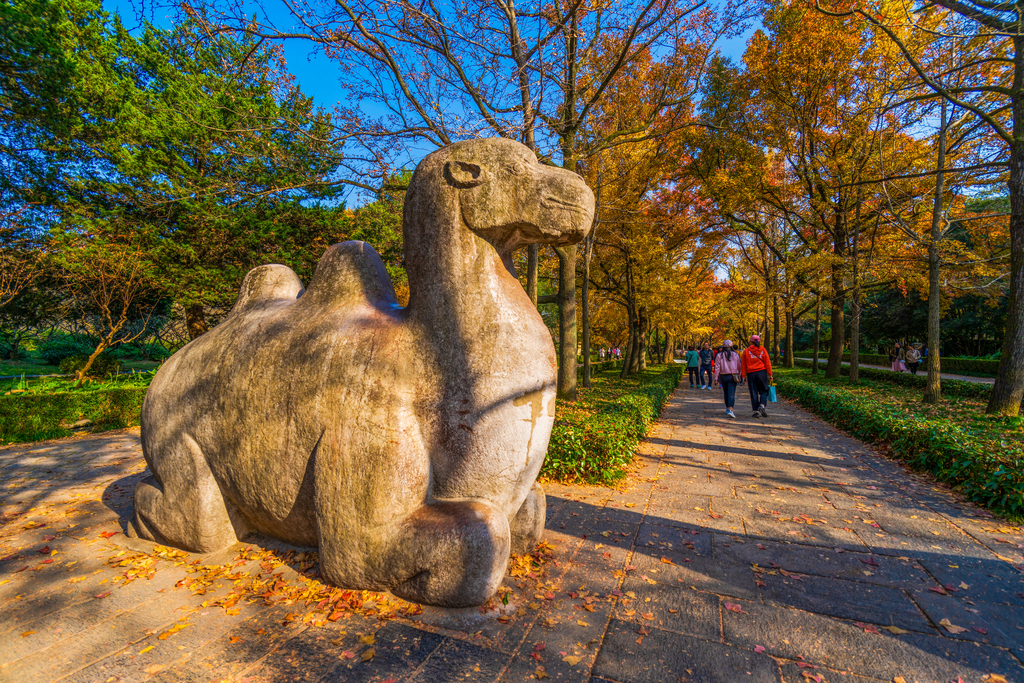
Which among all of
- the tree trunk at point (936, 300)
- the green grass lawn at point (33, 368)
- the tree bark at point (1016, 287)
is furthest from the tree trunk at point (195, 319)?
the tree trunk at point (936, 300)

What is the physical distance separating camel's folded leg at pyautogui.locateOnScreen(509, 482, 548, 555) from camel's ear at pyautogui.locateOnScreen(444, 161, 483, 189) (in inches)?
86.2

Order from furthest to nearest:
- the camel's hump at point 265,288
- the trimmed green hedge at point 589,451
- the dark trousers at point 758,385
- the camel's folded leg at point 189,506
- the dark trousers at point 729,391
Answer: the dark trousers at point 729,391 → the dark trousers at point 758,385 → the trimmed green hedge at point 589,451 → the camel's hump at point 265,288 → the camel's folded leg at point 189,506

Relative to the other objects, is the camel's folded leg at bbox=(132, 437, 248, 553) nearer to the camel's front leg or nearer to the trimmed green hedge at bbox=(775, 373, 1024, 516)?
the camel's front leg

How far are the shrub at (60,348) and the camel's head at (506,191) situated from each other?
2901cm

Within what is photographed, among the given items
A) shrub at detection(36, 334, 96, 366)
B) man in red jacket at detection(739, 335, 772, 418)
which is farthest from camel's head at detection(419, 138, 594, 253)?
shrub at detection(36, 334, 96, 366)

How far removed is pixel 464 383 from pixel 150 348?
32637mm

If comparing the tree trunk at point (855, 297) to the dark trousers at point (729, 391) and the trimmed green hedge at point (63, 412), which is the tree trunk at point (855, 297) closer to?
the dark trousers at point (729, 391)

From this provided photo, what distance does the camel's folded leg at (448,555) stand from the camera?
2.39 metres

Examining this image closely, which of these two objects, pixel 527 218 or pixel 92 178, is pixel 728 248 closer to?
pixel 527 218

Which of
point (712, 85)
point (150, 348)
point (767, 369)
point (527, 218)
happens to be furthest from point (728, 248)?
point (150, 348)

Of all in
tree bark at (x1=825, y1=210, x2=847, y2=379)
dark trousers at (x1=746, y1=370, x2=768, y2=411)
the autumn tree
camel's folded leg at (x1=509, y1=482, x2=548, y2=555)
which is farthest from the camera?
tree bark at (x1=825, y1=210, x2=847, y2=379)

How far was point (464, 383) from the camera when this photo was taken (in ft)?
8.30

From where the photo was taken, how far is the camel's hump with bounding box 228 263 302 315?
359 centimetres

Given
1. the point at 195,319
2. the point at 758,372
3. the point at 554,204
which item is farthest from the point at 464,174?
the point at 195,319
